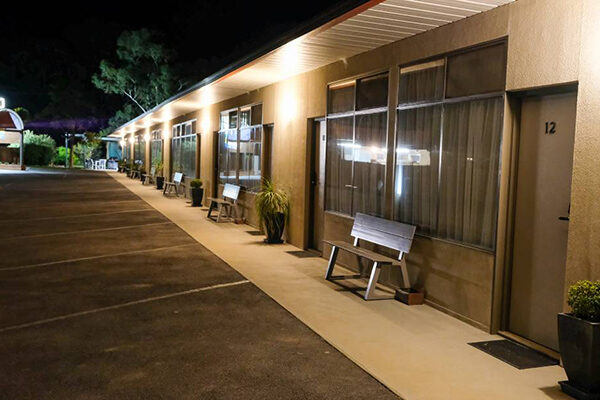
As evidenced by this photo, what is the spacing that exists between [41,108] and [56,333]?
67.6 metres

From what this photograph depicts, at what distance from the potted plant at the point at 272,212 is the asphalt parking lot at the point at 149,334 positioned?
4.49 feet

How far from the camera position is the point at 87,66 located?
6469cm

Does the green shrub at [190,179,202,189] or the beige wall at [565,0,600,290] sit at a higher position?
the beige wall at [565,0,600,290]

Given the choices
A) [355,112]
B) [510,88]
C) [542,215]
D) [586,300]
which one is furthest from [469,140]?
[355,112]

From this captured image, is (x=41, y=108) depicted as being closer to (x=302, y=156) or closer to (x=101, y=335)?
(x=302, y=156)

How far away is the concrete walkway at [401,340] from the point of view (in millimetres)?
4406

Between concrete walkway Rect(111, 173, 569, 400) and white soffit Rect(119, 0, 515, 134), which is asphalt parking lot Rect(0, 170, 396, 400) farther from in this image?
white soffit Rect(119, 0, 515, 134)

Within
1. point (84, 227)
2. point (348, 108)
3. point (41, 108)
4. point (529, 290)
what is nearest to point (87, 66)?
point (41, 108)

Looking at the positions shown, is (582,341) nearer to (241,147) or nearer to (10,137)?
(241,147)

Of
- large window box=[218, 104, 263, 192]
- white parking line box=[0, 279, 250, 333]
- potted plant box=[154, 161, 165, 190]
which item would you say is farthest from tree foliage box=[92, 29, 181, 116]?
white parking line box=[0, 279, 250, 333]

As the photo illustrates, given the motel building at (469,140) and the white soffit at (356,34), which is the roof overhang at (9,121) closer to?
the white soffit at (356,34)

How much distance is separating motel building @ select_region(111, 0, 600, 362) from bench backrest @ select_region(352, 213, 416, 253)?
244mm

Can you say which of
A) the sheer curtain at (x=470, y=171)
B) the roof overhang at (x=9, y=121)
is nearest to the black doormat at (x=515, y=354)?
the sheer curtain at (x=470, y=171)

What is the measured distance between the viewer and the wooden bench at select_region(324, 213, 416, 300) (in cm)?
684
